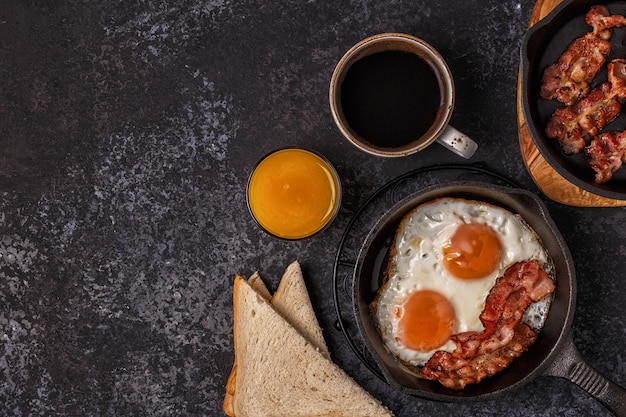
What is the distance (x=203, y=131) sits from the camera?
2775mm

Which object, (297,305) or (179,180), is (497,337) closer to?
(297,305)

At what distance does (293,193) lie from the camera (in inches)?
103

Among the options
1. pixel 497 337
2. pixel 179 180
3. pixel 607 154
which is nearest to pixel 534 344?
pixel 497 337

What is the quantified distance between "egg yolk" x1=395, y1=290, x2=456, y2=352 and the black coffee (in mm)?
567

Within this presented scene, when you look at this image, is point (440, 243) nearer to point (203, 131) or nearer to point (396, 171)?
point (396, 171)

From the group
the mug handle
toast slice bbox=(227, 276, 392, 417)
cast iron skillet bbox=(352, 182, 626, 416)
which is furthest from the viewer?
toast slice bbox=(227, 276, 392, 417)

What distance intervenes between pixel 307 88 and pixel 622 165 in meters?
1.20

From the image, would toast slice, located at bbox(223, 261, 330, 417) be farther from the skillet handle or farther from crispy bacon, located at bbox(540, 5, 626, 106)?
crispy bacon, located at bbox(540, 5, 626, 106)

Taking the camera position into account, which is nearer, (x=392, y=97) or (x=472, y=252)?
(x=472, y=252)

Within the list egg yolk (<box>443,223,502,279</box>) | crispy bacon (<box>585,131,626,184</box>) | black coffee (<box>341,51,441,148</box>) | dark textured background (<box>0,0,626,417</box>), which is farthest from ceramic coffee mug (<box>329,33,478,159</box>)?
crispy bacon (<box>585,131,626,184</box>)

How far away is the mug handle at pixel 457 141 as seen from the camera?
2537mm

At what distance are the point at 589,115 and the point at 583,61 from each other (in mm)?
189

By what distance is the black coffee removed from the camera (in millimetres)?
2568

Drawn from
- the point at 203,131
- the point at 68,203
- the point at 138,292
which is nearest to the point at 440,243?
the point at 203,131
